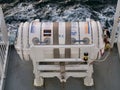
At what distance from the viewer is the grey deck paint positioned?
8.82ft

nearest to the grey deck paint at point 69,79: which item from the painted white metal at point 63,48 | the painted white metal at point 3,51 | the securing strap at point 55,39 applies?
the painted white metal at point 3,51

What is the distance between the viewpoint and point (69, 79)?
2.76 metres

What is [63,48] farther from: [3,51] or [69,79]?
[3,51]

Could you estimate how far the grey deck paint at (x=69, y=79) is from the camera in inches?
106

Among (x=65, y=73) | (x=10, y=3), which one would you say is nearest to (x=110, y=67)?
(x=65, y=73)

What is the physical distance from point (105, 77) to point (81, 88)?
0.33 m

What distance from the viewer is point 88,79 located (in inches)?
103

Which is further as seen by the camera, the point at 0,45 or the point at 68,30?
the point at 0,45

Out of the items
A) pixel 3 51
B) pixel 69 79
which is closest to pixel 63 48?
pixel 69 79

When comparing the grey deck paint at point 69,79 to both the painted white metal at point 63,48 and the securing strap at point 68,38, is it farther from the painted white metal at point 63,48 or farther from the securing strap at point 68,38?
the securing strap at point 68,38

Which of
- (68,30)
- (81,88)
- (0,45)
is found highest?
(68,30)

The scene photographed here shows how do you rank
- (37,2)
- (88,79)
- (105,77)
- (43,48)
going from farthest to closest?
(37,2) → (105,77) → (88,79) → (43,48)

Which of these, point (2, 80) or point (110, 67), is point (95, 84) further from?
point (2, 80)

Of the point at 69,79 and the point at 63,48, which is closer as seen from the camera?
the point at 63,48
